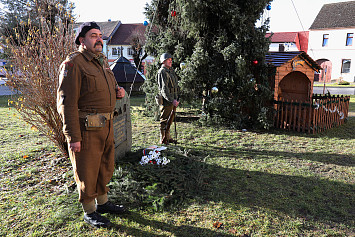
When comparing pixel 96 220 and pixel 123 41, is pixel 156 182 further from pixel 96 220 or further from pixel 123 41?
pixel 123 41

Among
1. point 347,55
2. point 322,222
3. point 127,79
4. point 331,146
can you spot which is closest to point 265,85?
point 331,146

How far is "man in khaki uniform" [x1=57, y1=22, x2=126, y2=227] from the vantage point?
2875 millimetres

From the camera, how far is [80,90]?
301 centimetres

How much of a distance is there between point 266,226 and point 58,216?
2645 mm

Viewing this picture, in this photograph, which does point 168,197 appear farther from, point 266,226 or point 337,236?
point 337,236

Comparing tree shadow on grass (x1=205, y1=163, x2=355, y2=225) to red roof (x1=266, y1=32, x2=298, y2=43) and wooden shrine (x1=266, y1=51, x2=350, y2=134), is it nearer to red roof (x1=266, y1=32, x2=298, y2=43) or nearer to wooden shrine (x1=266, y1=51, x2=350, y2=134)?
wooden shrine (x1=266, y1=51, x2=350, y2=134)

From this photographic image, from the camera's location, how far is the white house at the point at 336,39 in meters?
34.0

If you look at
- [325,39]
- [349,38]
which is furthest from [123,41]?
[349,38]

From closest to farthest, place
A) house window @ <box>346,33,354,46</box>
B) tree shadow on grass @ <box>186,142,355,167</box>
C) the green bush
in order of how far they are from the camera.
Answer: the green bush
tree shadow on grass @ <box>186,142,355,167</box>
house window @ <box>346,33,354,46</box>

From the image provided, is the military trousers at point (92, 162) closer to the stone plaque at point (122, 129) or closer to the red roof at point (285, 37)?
the stone plaque at point (122, 129)

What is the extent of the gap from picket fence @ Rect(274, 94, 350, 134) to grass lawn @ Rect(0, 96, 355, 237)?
1144 millimetres

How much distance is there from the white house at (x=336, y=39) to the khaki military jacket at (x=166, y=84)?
108ft

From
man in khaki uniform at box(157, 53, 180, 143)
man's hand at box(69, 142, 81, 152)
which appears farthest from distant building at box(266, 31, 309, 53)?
man's hand at box(69, 142, 81, 152)

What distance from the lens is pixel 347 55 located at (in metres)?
34.4
